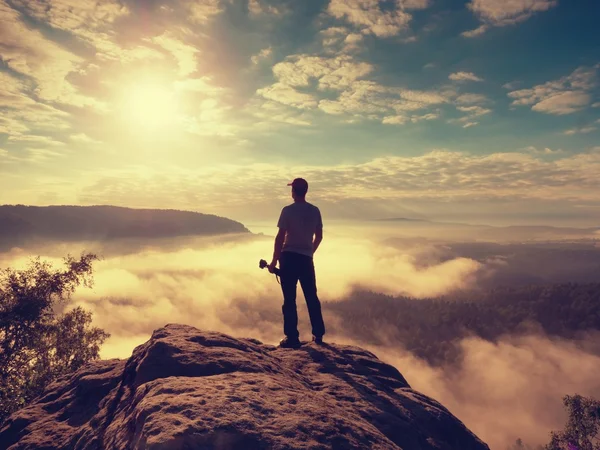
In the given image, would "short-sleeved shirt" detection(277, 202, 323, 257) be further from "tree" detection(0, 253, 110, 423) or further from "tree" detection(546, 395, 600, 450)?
"tree" detection(546, 395, 600, 450)

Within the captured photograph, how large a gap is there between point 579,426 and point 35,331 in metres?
54.5

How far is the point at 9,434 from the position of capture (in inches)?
266

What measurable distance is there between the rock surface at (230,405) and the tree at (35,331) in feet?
54.6

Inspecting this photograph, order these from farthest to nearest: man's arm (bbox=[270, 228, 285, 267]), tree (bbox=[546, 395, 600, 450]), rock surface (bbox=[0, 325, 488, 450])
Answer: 1. tree (bbox=[546, 395, 600, 450])
2. man's arm (bbox=[270, 228, 285, 267])
3. rock surface (bbox=[0, 325, 488, 450])

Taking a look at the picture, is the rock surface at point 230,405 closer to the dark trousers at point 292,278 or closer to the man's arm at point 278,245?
the dark trousers at point 292,278

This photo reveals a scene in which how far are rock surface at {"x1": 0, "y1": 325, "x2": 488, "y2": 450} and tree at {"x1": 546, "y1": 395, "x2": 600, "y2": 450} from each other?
47.1m

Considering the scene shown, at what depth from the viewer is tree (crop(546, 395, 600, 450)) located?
4100 cm

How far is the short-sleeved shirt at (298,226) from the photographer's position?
31.3ft

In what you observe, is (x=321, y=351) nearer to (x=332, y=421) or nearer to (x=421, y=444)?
(x=421, y=444)

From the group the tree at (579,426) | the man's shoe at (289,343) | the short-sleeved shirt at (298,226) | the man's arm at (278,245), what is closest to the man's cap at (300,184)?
the short-sleeved shirt at (298,226)

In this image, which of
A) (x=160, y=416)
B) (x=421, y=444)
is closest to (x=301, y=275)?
(x=421, y=444)

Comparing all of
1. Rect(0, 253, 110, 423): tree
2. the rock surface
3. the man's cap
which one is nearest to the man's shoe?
the rock surface

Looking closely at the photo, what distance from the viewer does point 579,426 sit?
138ft

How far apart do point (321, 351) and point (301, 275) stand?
1952 millimetres
